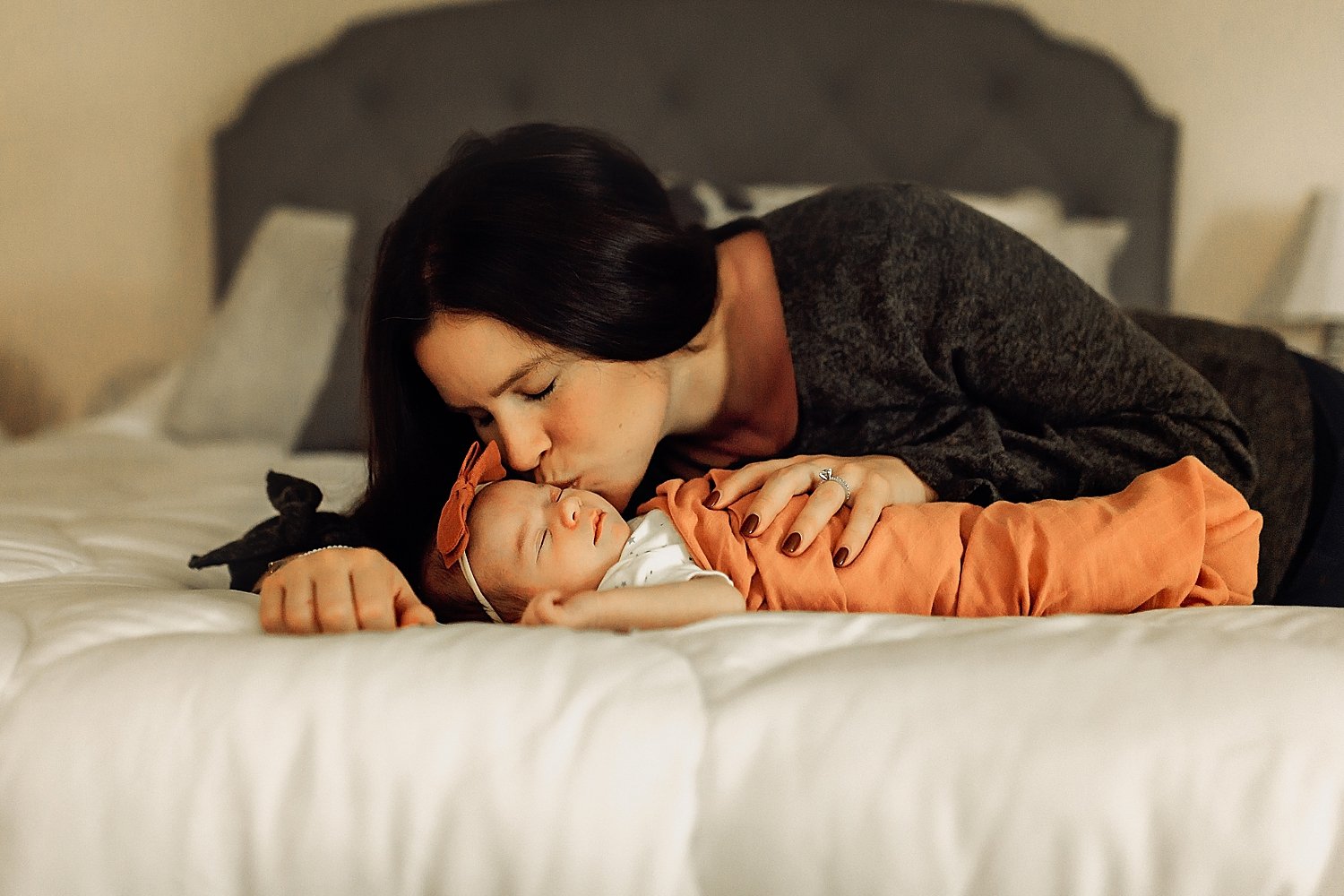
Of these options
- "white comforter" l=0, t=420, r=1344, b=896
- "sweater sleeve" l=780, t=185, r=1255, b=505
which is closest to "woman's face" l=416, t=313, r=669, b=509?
"sweater sleeve" l=780, t=185, r=1255, b=505

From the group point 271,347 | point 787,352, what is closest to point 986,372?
point 787,352

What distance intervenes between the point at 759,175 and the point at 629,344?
1.37 m

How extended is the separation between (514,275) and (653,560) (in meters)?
0.30

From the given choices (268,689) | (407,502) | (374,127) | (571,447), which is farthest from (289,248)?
(268,689)

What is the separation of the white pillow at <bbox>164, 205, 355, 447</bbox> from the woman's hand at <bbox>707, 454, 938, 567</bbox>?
4.28 ft

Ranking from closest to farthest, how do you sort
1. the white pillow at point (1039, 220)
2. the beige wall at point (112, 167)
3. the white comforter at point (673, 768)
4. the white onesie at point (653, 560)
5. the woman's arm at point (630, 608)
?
1. the white comforter at point (673, 768)
2. the woman's arm at point (630, 608)
3. the white onesie at point (653, 560)
4. the white pillow at point (1039, 220)
5. the beige wall at point (112, 167)

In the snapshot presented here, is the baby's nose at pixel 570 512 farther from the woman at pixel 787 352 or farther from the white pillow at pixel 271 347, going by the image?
the white pillow at pixel 271 347

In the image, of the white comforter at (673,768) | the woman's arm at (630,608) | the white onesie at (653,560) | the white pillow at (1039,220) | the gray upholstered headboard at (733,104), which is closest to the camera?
the white comforter at (673,768)

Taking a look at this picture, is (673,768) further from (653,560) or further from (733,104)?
(733,104)

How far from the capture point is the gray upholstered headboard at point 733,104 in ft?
7.04

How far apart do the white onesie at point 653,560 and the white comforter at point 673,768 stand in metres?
0.19

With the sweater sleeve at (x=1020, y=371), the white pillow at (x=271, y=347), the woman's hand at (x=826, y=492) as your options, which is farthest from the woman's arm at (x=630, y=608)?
the white pillow at (x=271, y=347)

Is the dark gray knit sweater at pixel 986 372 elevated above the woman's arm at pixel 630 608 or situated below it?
above

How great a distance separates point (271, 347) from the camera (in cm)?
201
